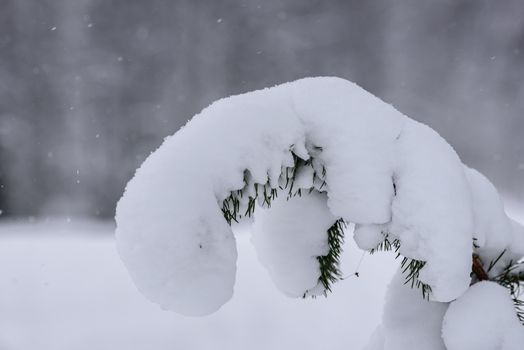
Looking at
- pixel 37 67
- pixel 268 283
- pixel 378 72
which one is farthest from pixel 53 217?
pixel 378 72

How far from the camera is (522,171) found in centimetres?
830

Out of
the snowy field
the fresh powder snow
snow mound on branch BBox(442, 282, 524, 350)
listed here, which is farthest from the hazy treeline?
the fresh powder snow

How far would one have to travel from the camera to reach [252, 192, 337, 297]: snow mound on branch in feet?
3.51

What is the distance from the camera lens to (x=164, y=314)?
354 centimetres

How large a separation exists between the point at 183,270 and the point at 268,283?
10.6 feet

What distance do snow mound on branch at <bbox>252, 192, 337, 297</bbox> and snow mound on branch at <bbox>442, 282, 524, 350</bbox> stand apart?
28 centimetres

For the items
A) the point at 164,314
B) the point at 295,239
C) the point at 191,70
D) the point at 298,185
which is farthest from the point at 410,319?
the point at 191,70

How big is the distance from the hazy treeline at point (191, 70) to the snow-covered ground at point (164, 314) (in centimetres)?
552

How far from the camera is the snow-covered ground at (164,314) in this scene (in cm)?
328

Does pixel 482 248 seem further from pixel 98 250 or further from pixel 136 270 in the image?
pixel 98 250

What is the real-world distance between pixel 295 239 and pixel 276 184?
0.83 feet

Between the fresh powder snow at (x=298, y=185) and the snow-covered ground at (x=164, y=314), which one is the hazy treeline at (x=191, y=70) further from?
the fresh powder snow at (x=298, y=185)

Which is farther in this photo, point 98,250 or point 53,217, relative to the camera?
point 53,217

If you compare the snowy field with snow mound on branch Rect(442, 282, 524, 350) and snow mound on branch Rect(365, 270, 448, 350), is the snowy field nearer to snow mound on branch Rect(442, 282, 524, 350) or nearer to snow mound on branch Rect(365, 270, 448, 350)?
snow mound on branch Rect(365, 270, 448, 350)
